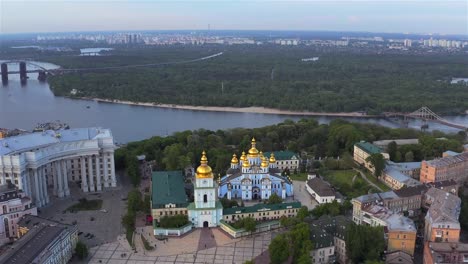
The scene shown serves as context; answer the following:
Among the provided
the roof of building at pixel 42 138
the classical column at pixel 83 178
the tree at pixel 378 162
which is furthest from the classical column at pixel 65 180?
the tree at pixel 378 162

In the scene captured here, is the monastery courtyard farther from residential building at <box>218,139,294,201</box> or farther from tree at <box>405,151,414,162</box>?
tree at <box>405,151,414,162</box>

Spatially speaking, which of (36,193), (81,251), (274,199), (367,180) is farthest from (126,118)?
(81,251)

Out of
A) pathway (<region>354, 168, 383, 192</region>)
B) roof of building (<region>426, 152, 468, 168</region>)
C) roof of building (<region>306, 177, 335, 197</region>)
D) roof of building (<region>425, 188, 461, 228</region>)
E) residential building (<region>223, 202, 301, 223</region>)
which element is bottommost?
pathway (<region>354, 168, 383, 192</region>)

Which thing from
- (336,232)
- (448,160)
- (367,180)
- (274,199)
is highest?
(448,160)

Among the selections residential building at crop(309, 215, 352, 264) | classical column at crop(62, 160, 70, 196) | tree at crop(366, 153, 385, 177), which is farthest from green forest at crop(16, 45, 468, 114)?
residential building at crop(309, 215, 352, 264)

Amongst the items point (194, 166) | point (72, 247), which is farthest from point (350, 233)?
point (194, 166)

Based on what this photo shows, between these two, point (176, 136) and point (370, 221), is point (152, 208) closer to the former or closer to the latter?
point (370, 221)

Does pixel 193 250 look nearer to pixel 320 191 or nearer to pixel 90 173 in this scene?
pixel 320 191
